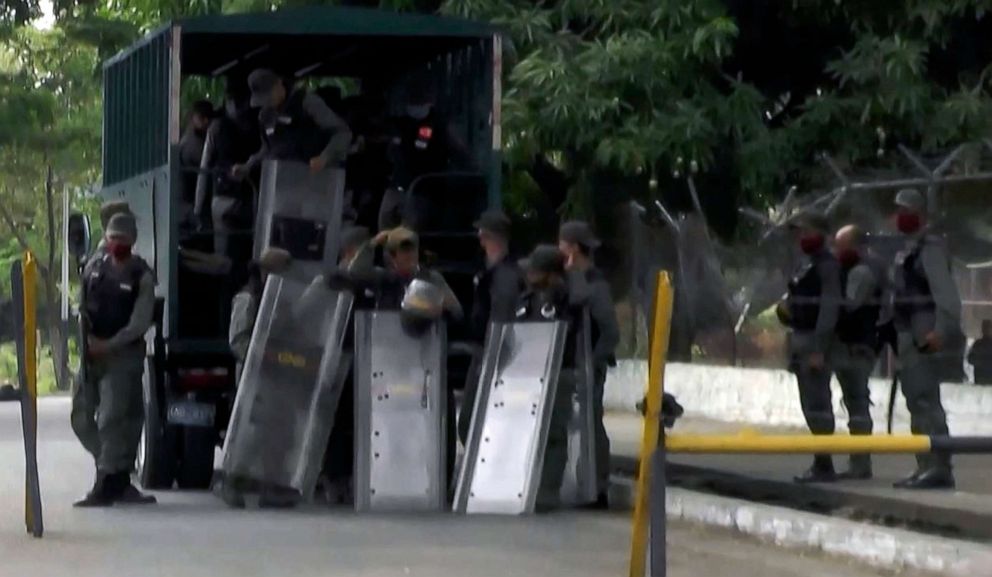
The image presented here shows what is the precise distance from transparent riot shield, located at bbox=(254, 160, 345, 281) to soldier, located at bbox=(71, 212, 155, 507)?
1.01 meters

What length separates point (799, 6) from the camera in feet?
55.3

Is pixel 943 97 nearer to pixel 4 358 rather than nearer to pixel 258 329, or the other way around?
pixel 258 329

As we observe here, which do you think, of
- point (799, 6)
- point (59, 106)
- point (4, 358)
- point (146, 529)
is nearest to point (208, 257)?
point (146, 529)

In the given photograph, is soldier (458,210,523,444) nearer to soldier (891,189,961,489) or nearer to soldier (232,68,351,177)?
soldier (232,68,351,177)

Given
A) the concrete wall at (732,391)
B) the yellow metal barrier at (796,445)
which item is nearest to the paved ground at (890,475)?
the concrete wall at (732,391)

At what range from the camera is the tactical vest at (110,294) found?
12875 mm

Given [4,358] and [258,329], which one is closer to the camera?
[258,329]

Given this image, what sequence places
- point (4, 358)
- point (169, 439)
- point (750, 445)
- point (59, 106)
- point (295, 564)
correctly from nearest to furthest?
point (750, 445), point (295, 564), point (169, 439), point (59, 106), point (4, 358)

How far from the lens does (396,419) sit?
42.1 ft

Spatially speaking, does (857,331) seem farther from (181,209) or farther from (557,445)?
(181,209)

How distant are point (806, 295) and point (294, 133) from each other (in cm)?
372

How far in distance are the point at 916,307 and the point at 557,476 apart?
2.59 m

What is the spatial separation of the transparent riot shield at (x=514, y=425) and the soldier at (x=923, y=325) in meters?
2.28

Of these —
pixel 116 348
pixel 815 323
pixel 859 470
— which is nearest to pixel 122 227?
pixel 116 348
